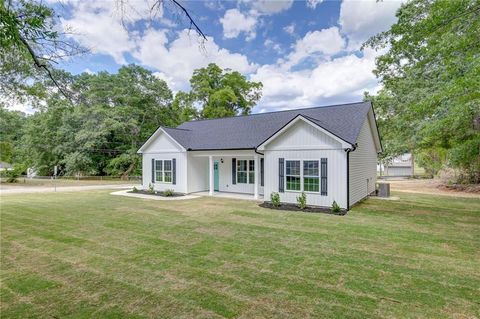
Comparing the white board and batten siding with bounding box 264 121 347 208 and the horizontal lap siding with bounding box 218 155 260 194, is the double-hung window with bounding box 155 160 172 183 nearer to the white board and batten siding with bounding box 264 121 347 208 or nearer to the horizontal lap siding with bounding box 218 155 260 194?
the horizontal lap siding with bounding box 218 155 260 194

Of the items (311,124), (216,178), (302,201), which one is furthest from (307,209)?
(216,178)

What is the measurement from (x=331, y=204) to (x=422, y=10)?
9.00 metres

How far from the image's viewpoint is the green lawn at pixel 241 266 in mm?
3648

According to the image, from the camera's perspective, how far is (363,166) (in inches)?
494

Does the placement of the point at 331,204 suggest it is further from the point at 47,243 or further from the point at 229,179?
the point at 47,243

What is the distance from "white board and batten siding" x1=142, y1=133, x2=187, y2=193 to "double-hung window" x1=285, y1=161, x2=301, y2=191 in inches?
252

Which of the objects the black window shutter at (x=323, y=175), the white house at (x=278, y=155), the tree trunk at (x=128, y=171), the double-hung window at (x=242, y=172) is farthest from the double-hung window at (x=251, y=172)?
the tree trunk at (x=128, y=171)

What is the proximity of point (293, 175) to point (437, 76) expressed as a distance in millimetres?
8809

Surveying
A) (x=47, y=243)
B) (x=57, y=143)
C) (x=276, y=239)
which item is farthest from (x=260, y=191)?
(x=57, y=143)

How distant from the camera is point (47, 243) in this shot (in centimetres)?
648

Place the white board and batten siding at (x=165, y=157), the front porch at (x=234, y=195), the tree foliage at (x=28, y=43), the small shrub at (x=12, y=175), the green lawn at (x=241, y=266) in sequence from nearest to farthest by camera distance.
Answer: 1. the tree foliage at (x=28, y=43)
2. the green lawn at (x=241, y=266)
3. the front porch at (x=234, y=195)
4. the white board and batten siding at (x=165, y=157)
5. the small shrub at (x=12, y=175)

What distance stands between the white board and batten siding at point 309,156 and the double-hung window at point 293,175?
0.19 m

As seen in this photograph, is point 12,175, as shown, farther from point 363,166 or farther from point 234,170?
point 363,166

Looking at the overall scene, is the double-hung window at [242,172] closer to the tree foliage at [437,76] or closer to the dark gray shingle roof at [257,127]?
Result: the dark gray shingle roof at [257,127]
